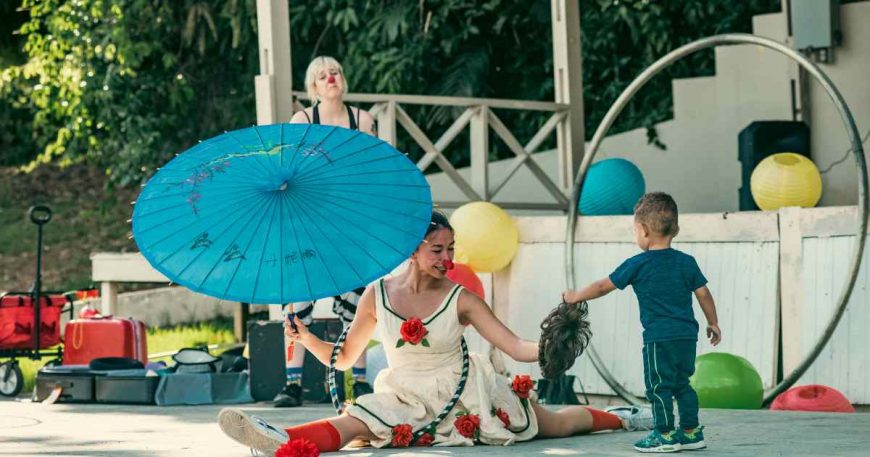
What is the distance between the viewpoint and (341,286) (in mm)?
5555

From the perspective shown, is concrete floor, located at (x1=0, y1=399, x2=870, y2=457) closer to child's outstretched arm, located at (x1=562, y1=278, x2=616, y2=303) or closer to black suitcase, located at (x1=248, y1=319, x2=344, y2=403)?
black suitcase, located at (x1=248, y1=319, x2=344, y2=403)

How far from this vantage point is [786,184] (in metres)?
9.50

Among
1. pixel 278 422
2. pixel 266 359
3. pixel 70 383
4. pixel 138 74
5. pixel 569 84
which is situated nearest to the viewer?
pixel 278 422

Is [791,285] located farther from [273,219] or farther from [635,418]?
[273,219]

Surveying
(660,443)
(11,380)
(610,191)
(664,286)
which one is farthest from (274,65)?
(660,443)

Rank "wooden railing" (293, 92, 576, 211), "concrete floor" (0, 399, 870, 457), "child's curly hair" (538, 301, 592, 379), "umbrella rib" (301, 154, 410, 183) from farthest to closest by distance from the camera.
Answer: "wooden railing" (293, 92, 576, 211) → "concrete floor" (0, 399, 870, 457) → "umbrella rib" (301, 154, 410, 183) → "child's curly hair" (538, 301, 592, 379)

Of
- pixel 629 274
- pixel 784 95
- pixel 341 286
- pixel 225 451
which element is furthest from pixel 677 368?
pixel 784 95

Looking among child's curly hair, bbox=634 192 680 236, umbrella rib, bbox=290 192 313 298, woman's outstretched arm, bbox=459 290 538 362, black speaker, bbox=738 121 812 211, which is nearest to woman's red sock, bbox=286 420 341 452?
umbrella rib, bbox=290 192 313 298

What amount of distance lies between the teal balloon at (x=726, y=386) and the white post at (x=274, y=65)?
10.9ft

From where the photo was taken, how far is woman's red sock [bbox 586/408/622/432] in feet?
21.2

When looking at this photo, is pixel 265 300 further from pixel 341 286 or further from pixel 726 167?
pixel 726 167

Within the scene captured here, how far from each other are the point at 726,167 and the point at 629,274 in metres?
7.22

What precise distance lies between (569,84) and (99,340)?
4067mm

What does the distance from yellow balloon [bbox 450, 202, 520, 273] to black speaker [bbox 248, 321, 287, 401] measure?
1542 millimetres
